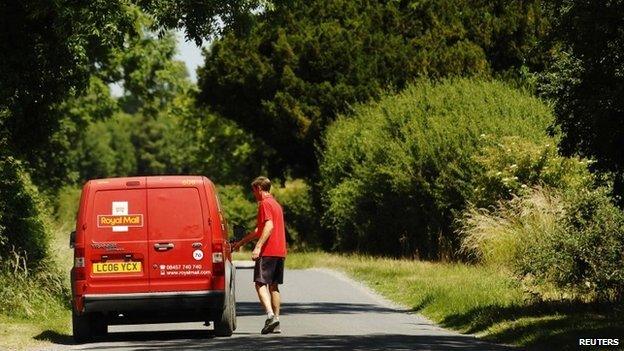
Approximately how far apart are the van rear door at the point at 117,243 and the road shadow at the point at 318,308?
526 cm

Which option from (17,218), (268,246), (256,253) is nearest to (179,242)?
(256,253)

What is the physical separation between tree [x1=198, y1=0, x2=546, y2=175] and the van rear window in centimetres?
3059

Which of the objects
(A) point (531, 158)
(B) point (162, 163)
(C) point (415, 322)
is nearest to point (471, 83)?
(A) point (531, 158)

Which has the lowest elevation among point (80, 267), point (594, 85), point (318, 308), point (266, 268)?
point (318, 308)

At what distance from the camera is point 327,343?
630 inches

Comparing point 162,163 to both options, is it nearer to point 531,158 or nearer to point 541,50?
point 531,158

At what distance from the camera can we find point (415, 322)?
2072 cm

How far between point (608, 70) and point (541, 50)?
51.4 inches

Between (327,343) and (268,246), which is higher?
(268,246)

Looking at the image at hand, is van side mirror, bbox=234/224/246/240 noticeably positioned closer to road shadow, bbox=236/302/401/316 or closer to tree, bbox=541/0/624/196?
road shadow, bbox=236/302/401/316

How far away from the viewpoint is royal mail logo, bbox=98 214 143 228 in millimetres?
17719

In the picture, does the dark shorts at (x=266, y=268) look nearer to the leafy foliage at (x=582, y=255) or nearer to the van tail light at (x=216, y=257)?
the van tail light at (x=216, y=257)

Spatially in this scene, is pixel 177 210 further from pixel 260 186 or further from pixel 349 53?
pixel 349 53

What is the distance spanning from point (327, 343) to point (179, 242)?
8.91 ft
